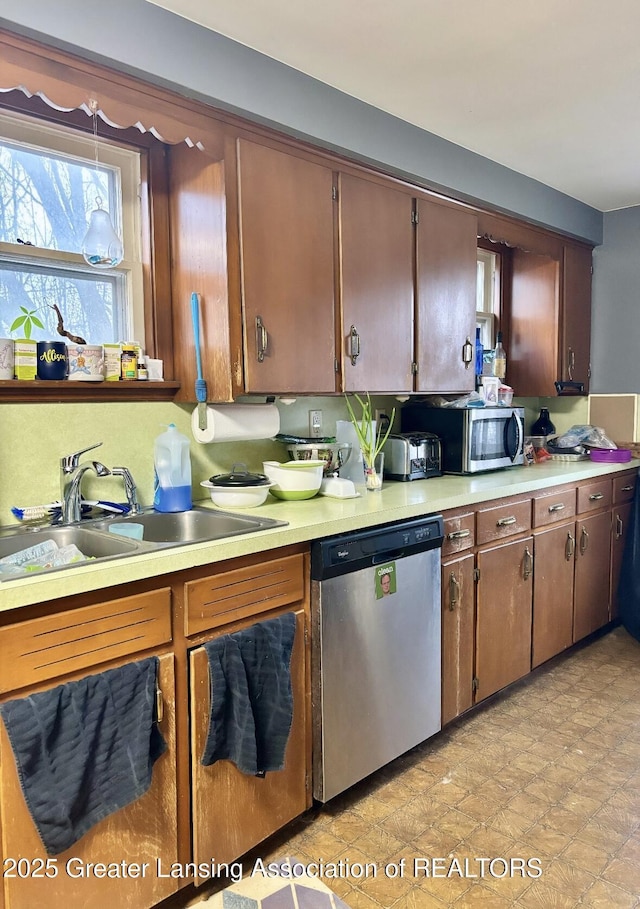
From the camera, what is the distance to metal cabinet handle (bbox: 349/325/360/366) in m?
2.53

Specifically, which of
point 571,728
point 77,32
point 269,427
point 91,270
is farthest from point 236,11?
point 571,728

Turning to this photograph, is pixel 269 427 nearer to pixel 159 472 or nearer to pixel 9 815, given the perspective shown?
pixel 159 472

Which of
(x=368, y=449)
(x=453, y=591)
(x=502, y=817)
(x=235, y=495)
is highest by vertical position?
(x=368, y=449)

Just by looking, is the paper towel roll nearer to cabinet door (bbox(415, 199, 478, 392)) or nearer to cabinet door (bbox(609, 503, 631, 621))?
cabinet door (bbox(415, 199, 478, 392))

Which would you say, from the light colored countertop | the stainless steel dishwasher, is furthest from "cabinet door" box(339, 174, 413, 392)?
the stainless steel dishwasher

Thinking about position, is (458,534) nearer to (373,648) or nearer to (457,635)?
(457,635)

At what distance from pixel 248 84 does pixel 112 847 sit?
2150 mm

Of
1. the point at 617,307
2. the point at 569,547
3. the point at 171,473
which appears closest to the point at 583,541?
the point at 569,547

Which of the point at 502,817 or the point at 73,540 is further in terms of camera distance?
the point at 502,817

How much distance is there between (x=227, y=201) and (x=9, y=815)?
176 centimetres

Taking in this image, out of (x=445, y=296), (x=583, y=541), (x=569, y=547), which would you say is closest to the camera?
(x=445, y=296)

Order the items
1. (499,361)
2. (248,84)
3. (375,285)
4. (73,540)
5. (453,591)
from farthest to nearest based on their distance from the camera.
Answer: (499,361)
(375,285)
(453,591)
(248,84)
(73,540)

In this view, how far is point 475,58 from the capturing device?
213 cm

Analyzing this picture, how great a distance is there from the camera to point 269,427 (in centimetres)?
237
